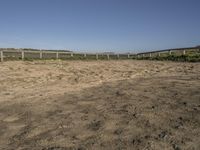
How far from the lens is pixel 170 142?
4.94m

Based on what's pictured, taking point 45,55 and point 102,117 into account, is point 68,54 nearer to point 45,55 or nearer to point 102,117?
point 45,55

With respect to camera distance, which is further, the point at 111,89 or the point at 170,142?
the point at 111,89

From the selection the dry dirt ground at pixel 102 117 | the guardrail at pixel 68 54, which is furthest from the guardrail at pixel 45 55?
the dry dirt ground at pixel 102 117

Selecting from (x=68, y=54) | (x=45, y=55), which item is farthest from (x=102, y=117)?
(x=68, y=54)

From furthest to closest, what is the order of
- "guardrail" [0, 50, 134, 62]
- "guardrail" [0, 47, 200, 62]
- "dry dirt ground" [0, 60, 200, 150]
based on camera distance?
1. "guardrail" [0, 47, 200, 62]
2. "guardrail" [0, 50, 134, 62]
3. "dry dirt ground" [0, 60, 200, 150]

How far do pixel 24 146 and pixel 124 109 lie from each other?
9.17ft

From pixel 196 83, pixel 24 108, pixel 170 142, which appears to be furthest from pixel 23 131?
pixel 196 83

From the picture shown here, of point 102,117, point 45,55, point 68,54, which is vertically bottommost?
point 102,117

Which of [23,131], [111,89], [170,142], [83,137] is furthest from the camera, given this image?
[111,89]

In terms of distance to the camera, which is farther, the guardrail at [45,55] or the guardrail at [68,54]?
the guardrail at [68,54]

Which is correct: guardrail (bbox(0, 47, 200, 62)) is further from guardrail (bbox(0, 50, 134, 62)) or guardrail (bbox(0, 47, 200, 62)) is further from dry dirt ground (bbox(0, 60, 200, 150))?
dry dirt ground (bbox(0, 60, 200, 150))

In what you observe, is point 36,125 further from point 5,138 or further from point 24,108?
point 24,108

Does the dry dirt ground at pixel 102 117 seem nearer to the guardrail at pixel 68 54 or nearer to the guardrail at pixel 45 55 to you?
the guardrail at pixel 45 55

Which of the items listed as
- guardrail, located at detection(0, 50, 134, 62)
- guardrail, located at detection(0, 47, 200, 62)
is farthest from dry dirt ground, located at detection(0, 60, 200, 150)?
guardrail, located at detection(0, 47, 200, 62)
